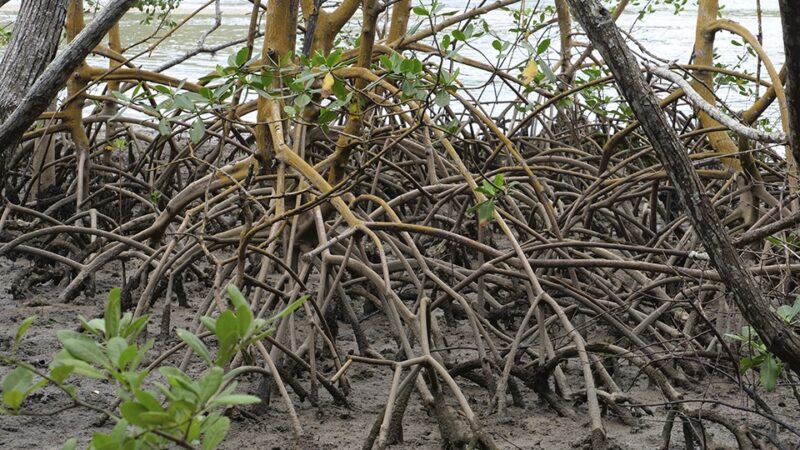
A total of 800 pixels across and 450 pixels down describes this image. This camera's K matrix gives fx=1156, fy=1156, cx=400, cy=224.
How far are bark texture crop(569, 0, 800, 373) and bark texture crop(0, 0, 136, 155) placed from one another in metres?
0.90

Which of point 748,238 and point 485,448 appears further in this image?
point 485,448

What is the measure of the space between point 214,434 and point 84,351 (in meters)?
0.18

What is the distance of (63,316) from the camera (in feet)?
13.3

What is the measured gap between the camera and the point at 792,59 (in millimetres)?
1727

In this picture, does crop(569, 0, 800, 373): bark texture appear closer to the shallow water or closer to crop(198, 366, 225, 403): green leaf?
crop(198, 366, 225, 403): green leaf

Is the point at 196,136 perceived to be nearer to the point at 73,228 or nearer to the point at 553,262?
the point at 553,262

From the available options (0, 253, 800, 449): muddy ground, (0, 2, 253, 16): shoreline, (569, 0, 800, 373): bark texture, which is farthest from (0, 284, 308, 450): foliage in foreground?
(0, 2, 253, 16): shoreline

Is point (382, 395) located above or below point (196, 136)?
below

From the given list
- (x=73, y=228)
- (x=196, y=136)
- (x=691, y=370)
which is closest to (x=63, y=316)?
(x=73, y=228)

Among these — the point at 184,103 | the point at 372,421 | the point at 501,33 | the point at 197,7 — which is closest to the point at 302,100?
the point at 184,103

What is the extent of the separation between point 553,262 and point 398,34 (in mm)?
1747

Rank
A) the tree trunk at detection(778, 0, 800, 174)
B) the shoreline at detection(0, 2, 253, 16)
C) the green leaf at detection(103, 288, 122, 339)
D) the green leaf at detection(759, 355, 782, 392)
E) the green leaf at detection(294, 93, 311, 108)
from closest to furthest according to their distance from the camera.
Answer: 1. the green leaf at detection(103, 288, 122, 339)
2. the tree trunk at detection(778, 0, 800, 174)
3. the green leaf at detection(759, 355, 782, 392)
4. the green leaf at detection(294, 93, 311, 108)
5. the shoreline at detection(0, 2, 253, 16)

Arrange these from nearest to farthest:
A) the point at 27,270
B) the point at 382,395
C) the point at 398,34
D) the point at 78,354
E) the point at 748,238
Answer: the point at 78,354
the point at 748,238
the point at 382,395
the point at 27,270
the point at 398,34

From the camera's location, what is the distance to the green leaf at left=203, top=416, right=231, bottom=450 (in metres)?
1.37
